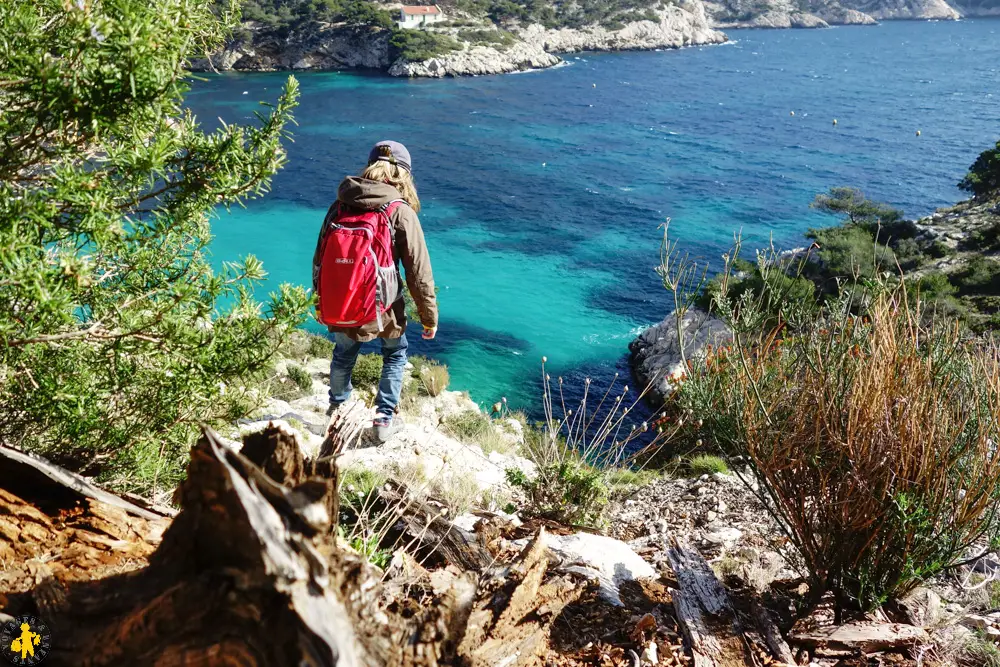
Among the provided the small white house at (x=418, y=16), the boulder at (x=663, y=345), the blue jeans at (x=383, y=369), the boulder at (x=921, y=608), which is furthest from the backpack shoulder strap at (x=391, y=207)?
the small white house at (x=418, y=16)

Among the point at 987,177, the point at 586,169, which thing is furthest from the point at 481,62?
the point at 987,177

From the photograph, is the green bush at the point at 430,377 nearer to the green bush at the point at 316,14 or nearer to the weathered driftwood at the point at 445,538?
the weathered driftwood at the point at 445,538

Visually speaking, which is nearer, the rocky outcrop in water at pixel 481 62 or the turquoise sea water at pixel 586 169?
the turquoise sea water at pixel 586 169

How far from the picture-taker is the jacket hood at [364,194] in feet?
13.5

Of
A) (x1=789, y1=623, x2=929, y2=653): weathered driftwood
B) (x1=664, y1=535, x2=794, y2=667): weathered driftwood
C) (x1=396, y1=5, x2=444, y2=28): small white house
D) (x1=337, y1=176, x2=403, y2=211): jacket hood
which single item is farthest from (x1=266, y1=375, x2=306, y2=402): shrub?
(x1=396, y1=5, x2=444, y2=28): small white house

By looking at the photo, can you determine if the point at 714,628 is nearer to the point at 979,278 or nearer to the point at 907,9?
the point at 979,278

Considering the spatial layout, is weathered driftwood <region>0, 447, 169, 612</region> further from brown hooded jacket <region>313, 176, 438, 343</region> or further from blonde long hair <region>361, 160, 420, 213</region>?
blonde long hair <region>361, 160, 420, 213</region>

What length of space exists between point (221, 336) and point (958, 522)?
3.37m

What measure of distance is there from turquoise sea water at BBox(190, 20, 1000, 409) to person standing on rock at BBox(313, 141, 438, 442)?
13.3 metres

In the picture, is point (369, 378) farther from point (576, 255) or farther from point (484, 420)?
point (576, 255)

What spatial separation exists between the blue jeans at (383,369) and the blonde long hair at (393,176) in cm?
96

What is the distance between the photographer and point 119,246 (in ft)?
8.73

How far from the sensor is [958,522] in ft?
10.2

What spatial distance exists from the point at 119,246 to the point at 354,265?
5.29 ft
